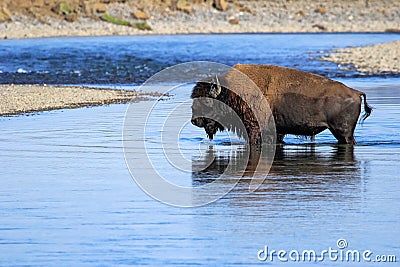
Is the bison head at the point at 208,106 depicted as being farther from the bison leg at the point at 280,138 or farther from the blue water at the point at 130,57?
the blue water at the point at 130,57

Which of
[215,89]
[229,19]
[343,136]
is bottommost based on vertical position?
[229,19]

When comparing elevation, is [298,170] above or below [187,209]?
below

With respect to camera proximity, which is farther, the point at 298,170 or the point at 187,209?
the point at 298,170

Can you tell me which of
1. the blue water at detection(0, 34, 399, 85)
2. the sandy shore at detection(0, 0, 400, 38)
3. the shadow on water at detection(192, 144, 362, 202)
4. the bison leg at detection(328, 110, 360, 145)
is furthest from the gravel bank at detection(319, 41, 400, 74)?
the sandy shore at detection(0, 0, 400, 38)

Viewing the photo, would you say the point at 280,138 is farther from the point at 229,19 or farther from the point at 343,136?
the point at 229,19

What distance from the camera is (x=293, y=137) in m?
14.4

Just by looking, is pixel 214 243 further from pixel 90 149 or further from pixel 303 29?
pixel 303 29

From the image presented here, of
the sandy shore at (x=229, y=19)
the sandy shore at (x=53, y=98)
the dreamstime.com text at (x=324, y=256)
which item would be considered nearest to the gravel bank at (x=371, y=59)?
the sandy shore at (x=53, y=98)

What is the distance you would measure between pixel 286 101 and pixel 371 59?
73.3 feet

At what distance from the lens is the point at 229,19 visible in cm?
7425

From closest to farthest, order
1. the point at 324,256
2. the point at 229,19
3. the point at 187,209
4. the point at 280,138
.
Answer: the point at 324,256, the point at 187,209, the point at 280,138, the point at 229,19

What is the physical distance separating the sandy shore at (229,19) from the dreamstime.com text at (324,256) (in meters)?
54.4

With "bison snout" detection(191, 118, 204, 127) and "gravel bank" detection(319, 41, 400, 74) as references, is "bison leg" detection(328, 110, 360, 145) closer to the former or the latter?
"bison snout" detection(191, 118, 204, 127)
